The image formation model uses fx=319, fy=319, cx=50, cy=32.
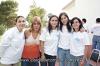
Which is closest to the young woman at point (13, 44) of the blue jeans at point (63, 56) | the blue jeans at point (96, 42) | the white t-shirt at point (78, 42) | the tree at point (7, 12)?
the blue jeans at point (63, 56)

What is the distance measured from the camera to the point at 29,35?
7.55m

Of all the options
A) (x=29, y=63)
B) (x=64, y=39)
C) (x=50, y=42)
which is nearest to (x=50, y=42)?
(x=50, y=42)

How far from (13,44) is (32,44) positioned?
0.61 metres

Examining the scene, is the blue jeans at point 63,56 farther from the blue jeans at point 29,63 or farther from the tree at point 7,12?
the tree at point 7,12

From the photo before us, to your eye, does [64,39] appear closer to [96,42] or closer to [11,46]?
[11,46]

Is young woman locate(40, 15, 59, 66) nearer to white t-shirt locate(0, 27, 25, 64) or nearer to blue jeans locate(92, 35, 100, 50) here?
white t-shirt locate(0, 27, 25, 64)

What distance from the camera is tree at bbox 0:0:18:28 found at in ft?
122

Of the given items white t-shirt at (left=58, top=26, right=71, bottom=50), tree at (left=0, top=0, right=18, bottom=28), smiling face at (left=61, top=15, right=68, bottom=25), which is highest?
tree at (left=0, top=0, right=18, bottom=28)

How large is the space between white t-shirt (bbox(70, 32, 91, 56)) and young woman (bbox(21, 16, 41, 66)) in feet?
3.01

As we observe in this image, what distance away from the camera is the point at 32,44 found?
298 inches

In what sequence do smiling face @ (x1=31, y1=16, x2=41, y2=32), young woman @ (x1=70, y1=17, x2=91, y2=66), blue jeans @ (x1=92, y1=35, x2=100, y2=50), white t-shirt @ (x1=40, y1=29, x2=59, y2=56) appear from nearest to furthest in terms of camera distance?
smiling face @ (x1=31, y1=16, x2=41, y2=32)
white t-shirt @ (x1=40, y1=29, x2=59, y2=56)
young woman @ (x1=70, y1=17, x2=91, y2=66)
blue jeans @ (x1=92, y1=35, x2=100, y2=50)

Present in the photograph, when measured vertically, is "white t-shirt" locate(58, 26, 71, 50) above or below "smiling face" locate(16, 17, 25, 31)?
below

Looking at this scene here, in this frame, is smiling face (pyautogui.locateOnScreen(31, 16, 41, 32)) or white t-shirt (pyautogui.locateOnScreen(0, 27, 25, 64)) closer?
white t-shirt (pyautogui.locateOnScreen(0, 27, 25, 64))

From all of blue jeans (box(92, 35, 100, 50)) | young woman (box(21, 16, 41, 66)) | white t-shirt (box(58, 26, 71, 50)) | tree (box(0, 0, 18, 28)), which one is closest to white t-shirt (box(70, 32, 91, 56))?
white t-shirt (box(58, 26, 71, 50))
